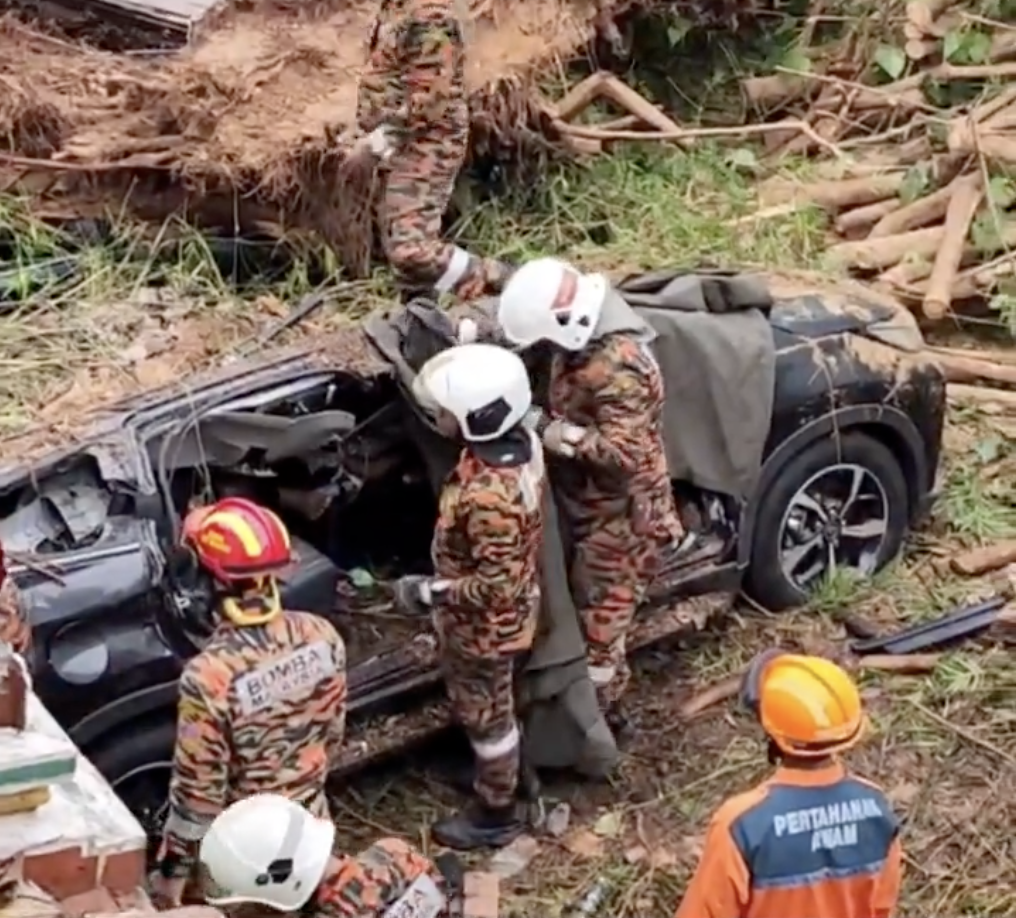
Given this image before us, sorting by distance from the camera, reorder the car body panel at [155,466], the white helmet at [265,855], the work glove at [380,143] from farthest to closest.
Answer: the work glove at [380,143], the car body panel at [155,466], the white helmet at [265,855]

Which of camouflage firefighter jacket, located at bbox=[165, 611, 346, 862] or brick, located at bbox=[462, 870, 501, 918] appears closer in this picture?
camouflage firefighter jacket, located at bbox=[165, 611, 346, 862]

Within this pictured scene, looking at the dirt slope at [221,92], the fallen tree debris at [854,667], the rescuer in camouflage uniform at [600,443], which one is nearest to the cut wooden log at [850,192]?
the dirt slope at [221,92]

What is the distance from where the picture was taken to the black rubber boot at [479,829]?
26.4ft

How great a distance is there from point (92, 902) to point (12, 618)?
174cm

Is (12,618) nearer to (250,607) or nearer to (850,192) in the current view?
(250,607)

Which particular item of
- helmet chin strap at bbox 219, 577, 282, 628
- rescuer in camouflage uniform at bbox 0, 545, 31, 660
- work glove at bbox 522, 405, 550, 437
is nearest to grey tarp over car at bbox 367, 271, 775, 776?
work glove at bbox 522, 405, 550, 437

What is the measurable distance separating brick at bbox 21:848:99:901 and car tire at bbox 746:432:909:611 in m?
4.13

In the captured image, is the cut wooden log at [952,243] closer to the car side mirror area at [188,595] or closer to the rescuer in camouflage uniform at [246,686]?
the car side mirror area at [188,595]

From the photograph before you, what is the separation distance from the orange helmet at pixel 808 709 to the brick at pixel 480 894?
210cm

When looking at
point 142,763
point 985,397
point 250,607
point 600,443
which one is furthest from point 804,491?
point 250,607

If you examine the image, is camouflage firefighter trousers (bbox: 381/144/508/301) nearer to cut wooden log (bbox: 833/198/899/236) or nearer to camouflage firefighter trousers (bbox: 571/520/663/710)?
camouflage firefighter trousers (bbox: 571/520/663/710)

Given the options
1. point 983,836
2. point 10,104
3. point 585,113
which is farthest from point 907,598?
point 10,104

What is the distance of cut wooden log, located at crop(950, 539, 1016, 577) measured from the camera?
9484mm

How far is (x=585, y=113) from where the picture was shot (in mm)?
Result: 12375
